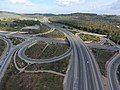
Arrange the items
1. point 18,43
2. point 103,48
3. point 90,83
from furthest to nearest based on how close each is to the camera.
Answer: point 18,43, point 103,48, point 90,83

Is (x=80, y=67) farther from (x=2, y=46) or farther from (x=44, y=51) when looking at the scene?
(x=2, y=46)

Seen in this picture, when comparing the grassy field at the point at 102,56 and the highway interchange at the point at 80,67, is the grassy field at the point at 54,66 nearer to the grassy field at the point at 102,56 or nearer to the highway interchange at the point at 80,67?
the highway interchange at the point at 80,67

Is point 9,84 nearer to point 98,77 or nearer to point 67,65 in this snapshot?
point 67,65

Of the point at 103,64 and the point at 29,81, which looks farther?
the point at 103,64

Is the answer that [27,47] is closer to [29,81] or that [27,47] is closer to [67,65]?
[67,65]

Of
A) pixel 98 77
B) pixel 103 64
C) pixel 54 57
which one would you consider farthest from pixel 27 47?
pixel 98 77

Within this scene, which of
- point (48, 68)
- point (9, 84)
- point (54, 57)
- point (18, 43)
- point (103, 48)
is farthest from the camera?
point (18, 43)
